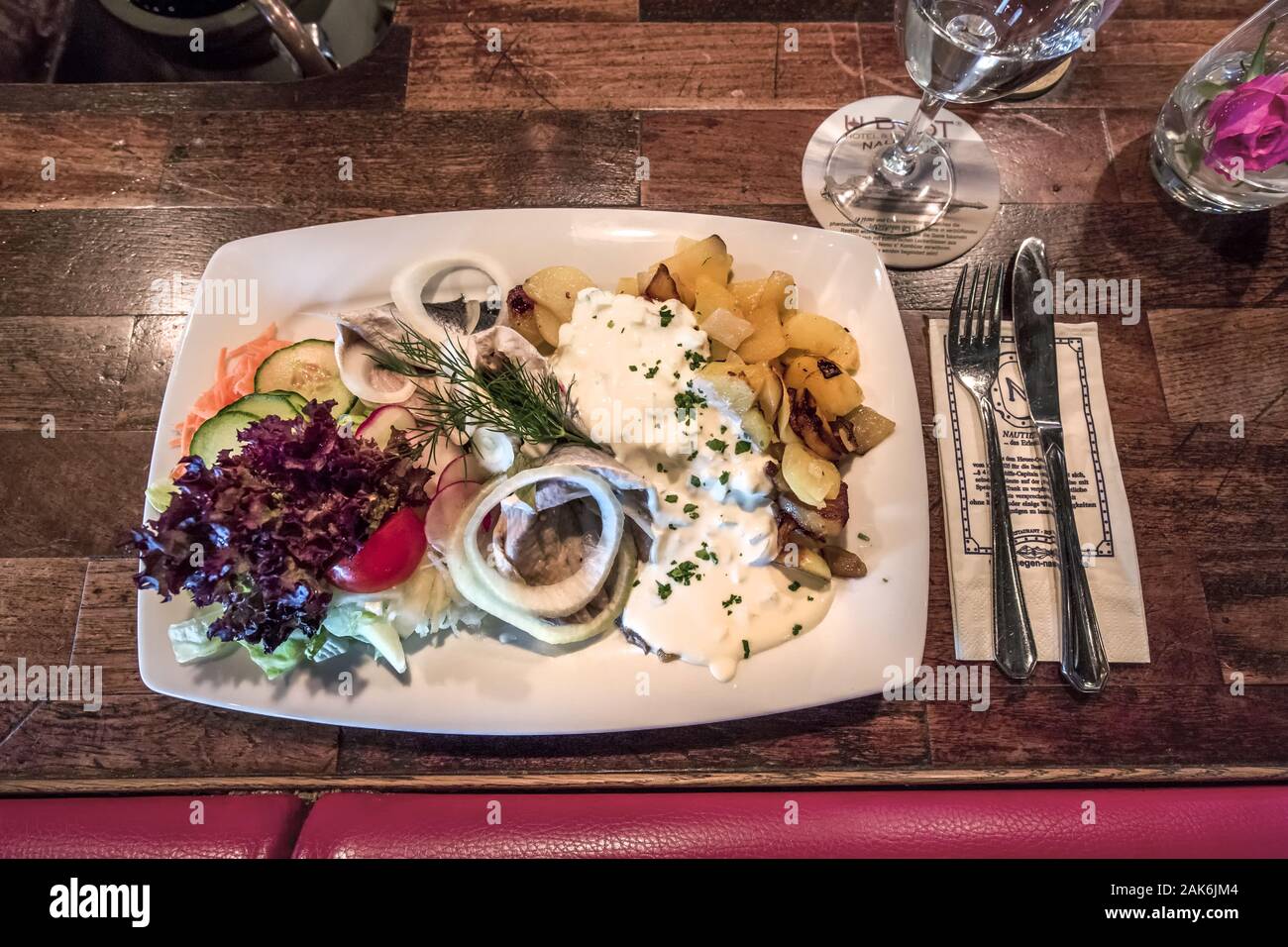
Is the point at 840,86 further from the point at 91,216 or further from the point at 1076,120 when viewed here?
the point at 91,216

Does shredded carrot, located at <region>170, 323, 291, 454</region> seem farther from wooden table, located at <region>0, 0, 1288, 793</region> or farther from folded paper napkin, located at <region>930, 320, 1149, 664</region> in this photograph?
folded paper napkin, located at <region>930, 320, 1149, 664</region>

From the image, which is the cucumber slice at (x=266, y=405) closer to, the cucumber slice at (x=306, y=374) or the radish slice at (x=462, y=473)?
the cucumber slice at (x=306, y=374)

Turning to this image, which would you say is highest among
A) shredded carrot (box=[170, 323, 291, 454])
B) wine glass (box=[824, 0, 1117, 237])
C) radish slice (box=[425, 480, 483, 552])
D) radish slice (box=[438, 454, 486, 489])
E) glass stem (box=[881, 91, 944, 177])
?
glass stem (box=[881, 91, 944, 177])

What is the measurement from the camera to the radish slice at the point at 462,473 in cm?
147

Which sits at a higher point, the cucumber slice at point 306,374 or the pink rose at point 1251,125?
the pink rose at point 1251,125

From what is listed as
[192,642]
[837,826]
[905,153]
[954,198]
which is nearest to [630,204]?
[905,153]

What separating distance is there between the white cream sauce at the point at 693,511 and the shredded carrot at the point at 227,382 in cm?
72

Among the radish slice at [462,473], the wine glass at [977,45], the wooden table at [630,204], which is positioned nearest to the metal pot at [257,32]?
the wooden table at [630,204]

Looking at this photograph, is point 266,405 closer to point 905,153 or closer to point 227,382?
point 227,382

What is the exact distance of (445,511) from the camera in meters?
1.43

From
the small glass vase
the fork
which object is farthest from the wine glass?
the small glass vase

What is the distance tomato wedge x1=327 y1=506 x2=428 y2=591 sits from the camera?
4.41ft

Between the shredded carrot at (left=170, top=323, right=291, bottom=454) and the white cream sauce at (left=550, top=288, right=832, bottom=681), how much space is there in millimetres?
717

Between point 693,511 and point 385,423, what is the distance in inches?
25.3
